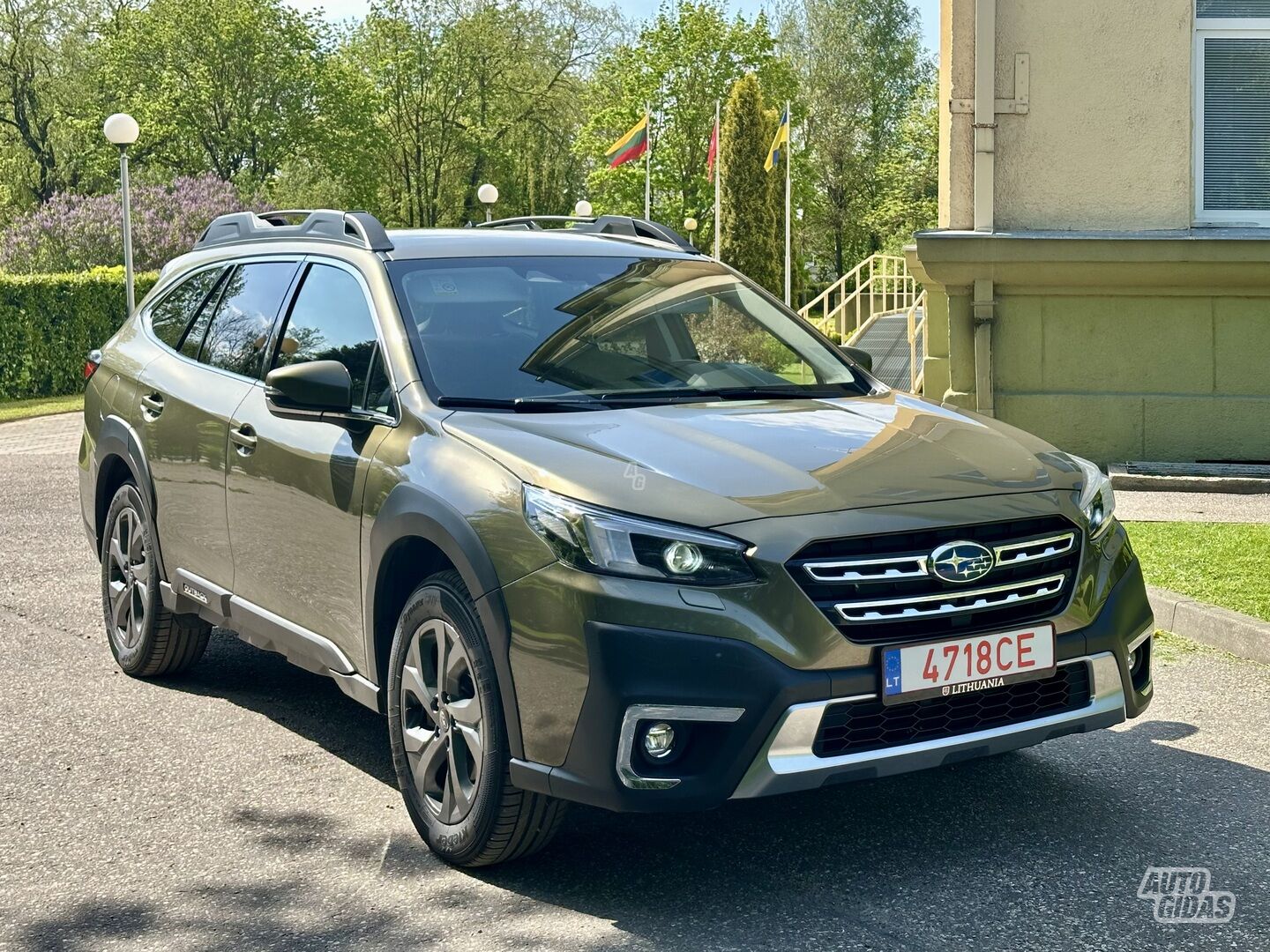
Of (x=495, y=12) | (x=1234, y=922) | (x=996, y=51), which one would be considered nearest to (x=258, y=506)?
(x=1234, y=922)

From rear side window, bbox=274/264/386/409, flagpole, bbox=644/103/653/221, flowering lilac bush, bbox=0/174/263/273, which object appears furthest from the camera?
flowering lilac bush, bbox=0/174/263/273

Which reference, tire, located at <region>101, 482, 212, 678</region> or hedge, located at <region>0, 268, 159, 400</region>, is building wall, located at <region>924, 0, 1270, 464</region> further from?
hedge, located at <region>0, 268, 159, 400</region>

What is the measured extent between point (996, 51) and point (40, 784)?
375 inches

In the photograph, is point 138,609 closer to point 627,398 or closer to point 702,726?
point 627,398

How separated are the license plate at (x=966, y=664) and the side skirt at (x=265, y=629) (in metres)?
1.58

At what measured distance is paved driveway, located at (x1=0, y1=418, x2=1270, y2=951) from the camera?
3695 mm

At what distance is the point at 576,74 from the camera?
67625mm

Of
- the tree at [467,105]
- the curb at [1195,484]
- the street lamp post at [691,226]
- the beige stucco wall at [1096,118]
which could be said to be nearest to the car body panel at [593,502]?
the curb at [1195,484]

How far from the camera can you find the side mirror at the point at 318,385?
15.0 feet

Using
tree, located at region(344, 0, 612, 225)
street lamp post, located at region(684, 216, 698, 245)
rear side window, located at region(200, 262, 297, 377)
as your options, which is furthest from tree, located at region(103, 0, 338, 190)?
rear side window, located at region(200, 262, 297, 377)

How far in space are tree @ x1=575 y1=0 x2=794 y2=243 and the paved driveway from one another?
58.4 m

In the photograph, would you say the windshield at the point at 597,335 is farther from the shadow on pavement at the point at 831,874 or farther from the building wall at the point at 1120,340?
the building wall at the point at 1120,340

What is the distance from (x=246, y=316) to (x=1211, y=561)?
5082mm

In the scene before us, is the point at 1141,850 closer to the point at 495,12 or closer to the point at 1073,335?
the point at 1073,335
